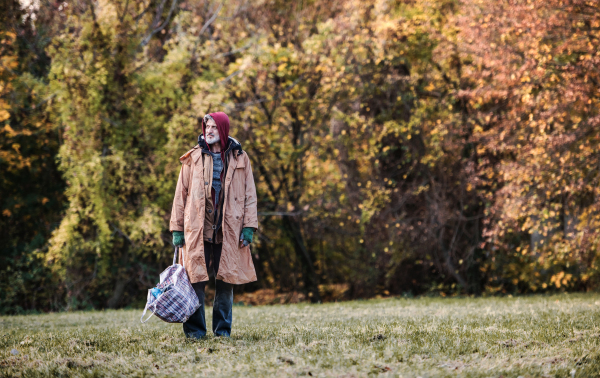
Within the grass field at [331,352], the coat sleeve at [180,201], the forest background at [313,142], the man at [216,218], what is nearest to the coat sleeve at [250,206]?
the man at [216,218]

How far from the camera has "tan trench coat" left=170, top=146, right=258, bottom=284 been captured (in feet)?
16.7

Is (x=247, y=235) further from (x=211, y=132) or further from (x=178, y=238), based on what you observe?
(x=211, y=132)

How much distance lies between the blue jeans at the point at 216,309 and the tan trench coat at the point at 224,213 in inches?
6.2

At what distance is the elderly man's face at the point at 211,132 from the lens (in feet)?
17.4

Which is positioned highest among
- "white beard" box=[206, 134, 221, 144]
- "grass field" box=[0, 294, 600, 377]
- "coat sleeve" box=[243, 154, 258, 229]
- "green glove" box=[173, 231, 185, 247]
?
"white beard" box=[206, 134, 221, 144]

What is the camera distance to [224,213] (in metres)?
5.14

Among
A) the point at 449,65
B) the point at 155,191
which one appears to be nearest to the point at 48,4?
the point at 155,191

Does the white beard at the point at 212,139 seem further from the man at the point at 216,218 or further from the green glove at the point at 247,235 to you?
the green glove at the point at 247,235

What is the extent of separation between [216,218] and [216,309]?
83 centimetres

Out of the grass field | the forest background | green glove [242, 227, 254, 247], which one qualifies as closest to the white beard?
green glove [242, 227, 254, 247]

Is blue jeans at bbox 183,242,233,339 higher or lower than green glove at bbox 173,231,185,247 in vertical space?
lower

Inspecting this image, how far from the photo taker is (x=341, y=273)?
16.0m

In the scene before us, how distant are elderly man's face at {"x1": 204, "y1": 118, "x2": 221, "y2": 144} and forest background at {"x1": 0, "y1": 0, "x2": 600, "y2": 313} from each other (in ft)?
22.6

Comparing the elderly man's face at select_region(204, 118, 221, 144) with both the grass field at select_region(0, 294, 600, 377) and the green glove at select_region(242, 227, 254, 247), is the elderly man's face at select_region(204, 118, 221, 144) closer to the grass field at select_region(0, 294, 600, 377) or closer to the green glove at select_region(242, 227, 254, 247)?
the green glove at select_region(242, 227, 254, 247)
